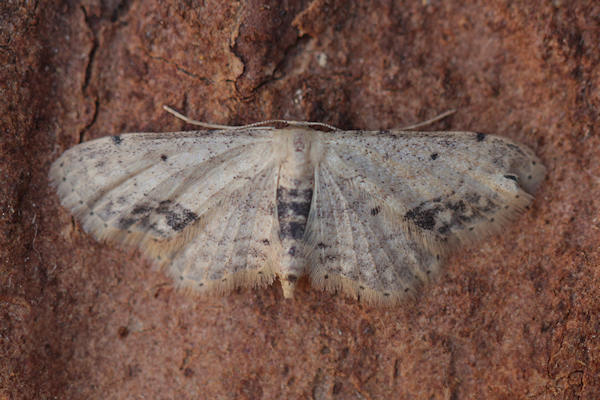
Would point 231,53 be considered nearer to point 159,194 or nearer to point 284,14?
point 284,14

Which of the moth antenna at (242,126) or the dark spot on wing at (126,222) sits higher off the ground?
the moth antenna at (242,126)

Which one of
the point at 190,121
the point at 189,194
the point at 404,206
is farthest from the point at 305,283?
the point at 190,121

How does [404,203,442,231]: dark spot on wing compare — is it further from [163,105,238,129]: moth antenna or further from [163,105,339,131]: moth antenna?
[163,105,238,129]: moth antenna

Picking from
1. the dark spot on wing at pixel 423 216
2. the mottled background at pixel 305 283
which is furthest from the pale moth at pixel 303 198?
the mottled background at pixel 305 283

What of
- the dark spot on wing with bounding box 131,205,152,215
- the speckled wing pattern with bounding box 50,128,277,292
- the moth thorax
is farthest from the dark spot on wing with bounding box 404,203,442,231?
the dark spot on wing with bounding box 131,205,152,215

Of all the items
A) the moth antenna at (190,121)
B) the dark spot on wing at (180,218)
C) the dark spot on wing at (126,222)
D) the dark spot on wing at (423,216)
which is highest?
the moth antenna at (190,121)

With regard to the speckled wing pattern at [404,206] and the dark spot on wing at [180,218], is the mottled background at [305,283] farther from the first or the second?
the dark spot on wing at [180,218]

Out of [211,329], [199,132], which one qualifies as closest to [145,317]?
[211,329]

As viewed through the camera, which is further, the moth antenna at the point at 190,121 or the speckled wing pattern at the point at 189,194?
the moth antenna at the point at 190,121

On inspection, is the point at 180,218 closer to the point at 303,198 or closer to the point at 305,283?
the point at 303,198
